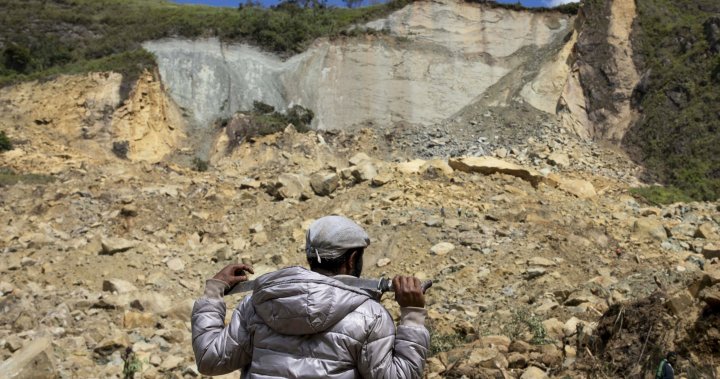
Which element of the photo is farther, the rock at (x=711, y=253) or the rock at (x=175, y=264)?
the rock at (x=175, y=264)

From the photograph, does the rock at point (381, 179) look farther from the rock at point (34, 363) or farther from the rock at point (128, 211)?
the rock at point (34, 363)

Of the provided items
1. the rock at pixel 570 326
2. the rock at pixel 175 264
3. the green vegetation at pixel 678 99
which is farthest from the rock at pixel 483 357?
the green vegetation at pixel 678 99

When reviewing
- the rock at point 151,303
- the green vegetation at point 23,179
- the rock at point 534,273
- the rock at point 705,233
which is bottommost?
the green vegetation at point 23,179

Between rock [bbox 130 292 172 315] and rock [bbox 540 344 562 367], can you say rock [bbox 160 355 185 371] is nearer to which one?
rock [bbox 130 292 172 315]

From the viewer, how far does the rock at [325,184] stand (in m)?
13.3

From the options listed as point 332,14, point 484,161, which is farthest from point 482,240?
point 332,14

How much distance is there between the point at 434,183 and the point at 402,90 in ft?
32.9

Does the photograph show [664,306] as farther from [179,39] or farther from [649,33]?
[179,39]

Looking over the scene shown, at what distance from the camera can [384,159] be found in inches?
760

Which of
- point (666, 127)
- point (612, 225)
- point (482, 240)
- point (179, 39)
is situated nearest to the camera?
point (482, 240)

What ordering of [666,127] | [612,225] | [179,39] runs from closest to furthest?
[612,225] → [666,127] → [179,39]

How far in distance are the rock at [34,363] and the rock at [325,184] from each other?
7428mm

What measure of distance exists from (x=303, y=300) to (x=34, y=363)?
474 cm

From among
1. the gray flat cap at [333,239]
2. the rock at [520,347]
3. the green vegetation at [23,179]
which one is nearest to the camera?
the gray flat cap at [333,239]
